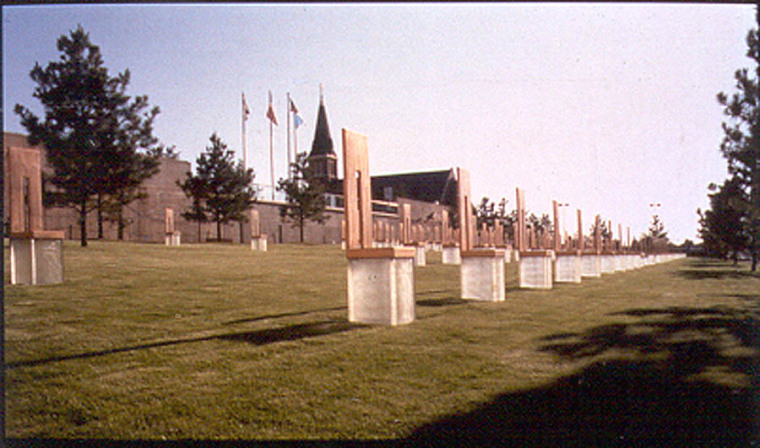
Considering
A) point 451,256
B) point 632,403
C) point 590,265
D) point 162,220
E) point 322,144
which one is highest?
point 322,144

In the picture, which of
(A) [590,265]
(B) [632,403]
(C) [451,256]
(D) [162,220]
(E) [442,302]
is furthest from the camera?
(D) [162,220]

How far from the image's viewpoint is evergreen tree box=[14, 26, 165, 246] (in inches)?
671

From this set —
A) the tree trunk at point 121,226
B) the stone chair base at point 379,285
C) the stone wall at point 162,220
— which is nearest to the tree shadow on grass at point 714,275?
the stone chair base at point 379,285

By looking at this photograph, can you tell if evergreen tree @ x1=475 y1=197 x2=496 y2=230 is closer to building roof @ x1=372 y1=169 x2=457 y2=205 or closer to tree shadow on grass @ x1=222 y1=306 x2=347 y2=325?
building roof @ x1=372 y1=169 x2=457 y2=205

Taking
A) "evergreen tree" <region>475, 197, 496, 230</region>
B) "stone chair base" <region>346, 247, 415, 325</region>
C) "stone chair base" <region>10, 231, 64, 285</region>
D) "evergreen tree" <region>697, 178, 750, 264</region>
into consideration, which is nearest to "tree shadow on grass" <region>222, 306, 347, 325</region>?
"stone chair base" <region>346, 247, 415, 325</region>

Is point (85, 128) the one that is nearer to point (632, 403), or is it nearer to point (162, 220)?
point (162, 220)

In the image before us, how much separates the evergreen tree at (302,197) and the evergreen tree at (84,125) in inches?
922

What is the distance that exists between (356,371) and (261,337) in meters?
1.28

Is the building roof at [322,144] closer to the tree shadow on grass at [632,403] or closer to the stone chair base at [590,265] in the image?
the stone chair base at [590,265]

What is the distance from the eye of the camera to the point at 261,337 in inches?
170

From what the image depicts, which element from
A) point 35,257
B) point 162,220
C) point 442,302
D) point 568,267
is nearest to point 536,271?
point 568,267

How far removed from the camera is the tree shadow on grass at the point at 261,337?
3.53m

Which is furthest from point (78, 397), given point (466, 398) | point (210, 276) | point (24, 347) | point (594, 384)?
point (210, 276)

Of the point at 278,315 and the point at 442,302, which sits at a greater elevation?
the point at 278,315
